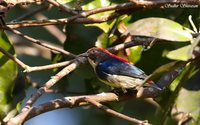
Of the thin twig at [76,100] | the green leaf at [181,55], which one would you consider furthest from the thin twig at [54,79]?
the green leaf at [181,55]

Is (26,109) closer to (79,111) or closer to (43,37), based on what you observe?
(43,37)

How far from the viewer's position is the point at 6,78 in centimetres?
234

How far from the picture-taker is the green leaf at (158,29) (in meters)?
1.65

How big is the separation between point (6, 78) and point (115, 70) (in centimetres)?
42

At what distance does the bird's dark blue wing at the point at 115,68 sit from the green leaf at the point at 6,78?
0.33 m

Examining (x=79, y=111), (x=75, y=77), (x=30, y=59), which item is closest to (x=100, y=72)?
(x=75, y=77)

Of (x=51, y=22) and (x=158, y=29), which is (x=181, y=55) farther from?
(x=51, y=22)

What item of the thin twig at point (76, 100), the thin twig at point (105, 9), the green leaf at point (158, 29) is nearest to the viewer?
the green leaf at point (158, 29)

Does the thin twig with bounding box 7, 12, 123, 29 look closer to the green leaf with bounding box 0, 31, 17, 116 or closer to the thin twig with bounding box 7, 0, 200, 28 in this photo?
the thin twig with bounding box 7, 0, 200, 28

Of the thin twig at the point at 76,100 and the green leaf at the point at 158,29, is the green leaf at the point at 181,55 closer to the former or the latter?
the green leaf at the point at 158,29

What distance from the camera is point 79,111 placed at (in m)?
4.14

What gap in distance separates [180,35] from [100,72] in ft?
2.06

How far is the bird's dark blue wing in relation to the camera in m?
2.27

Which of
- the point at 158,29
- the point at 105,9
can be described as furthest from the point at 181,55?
the point at 105,9
